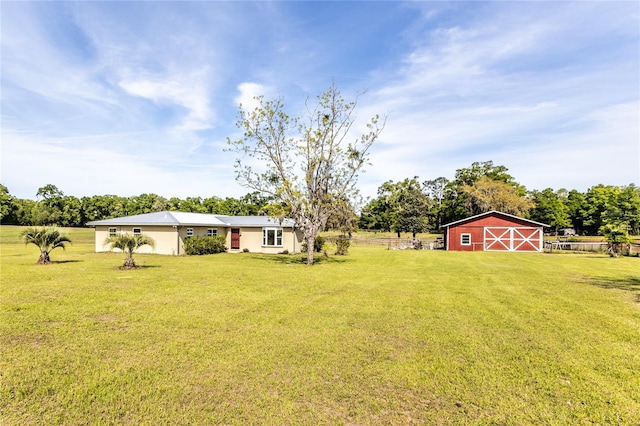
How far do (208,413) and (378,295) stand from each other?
7550 millimetres

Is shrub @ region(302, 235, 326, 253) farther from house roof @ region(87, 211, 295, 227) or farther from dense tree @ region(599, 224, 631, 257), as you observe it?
dense tree @ region(599, 224, 631, 257)

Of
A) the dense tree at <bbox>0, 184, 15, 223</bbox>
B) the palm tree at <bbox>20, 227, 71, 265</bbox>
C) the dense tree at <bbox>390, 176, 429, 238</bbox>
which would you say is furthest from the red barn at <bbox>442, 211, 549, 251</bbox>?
the dense tree at <bbox>0, 184, 15, 223</bbox>

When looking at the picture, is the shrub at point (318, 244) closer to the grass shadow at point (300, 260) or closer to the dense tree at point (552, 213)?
the grass shadow at point (300, 260)

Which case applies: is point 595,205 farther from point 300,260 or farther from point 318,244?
point 300,260

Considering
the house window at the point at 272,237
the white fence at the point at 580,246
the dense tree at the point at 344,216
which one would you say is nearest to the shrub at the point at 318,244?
the house window at the point at 272,237

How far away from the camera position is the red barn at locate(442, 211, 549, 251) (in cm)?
3400

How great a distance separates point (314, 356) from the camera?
5.75 metres

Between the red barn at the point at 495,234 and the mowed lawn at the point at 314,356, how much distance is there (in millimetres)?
24171

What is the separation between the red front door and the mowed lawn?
1840 cm

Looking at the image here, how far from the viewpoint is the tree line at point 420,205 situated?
54750 mm

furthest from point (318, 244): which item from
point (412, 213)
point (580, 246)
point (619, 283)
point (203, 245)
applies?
point (412, 213)

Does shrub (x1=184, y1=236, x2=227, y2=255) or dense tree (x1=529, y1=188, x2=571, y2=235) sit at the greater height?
dense tree (x1=529, y1=188, x2=571, y2=235)

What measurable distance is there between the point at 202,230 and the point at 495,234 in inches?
1124

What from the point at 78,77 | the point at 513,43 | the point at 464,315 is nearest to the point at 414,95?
the point at 513,43
